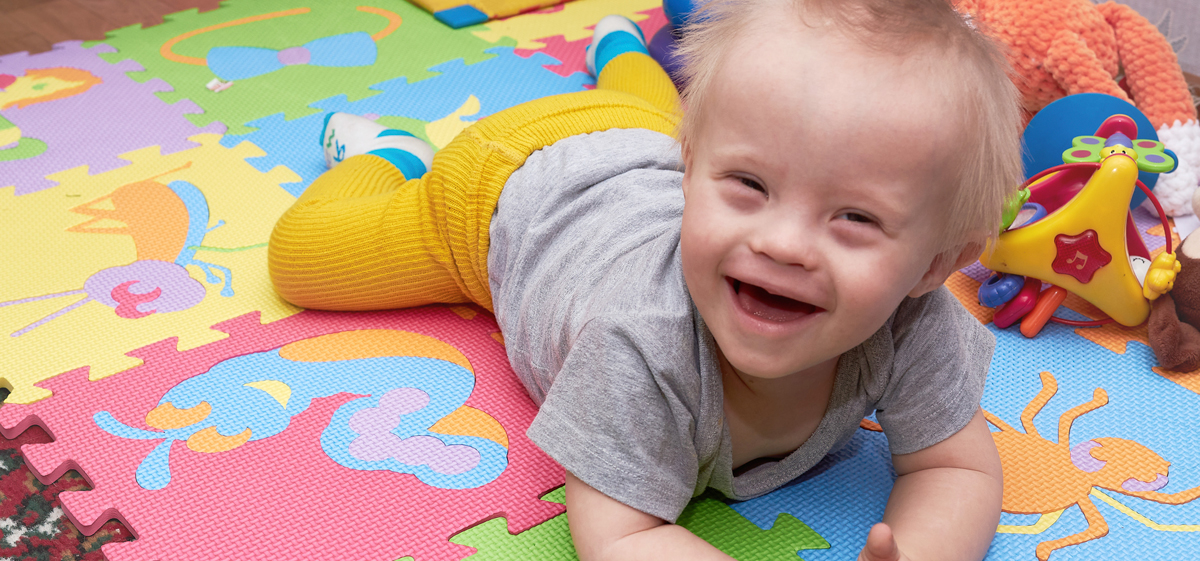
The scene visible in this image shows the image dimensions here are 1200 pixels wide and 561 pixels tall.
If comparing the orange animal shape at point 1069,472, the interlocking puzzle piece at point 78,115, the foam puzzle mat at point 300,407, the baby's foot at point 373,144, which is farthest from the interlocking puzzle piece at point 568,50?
the orange animal shape at point 1069,472

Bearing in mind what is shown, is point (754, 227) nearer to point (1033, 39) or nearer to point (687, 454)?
point (687, 454)

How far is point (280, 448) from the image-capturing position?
81 cm

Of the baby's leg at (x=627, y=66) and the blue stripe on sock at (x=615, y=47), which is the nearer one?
the baby's leg at (x=627, y=66)

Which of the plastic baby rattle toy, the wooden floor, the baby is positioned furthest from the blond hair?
the wooden floor

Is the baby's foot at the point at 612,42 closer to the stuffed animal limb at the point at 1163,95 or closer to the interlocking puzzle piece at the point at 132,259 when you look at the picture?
the interlocking puzzle piece at the point at 132,259

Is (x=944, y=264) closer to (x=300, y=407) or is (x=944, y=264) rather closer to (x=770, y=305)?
(x=770, y=305)

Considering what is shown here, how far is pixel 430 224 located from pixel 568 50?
2.58 feet

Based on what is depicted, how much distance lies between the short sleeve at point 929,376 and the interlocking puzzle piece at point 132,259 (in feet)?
2.03

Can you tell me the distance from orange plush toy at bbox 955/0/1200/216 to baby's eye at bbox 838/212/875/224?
76cm

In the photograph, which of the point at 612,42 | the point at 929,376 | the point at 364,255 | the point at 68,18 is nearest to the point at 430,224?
the point at 364,255

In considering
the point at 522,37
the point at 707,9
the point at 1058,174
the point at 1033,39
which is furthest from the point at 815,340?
the point at 522,37

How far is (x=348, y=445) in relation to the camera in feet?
2.68

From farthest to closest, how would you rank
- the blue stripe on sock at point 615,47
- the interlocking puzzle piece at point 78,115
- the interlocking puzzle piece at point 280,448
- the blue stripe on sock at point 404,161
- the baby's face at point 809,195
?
the blue stripe on sock at point 615,47, the interlocking puzzle piece at point 78,115, the blue stripe on sock at point 404,161, the interlocking puzzle piece at point 280,448, the baby's face at point 809,195

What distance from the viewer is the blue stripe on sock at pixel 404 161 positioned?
3.68 feet
